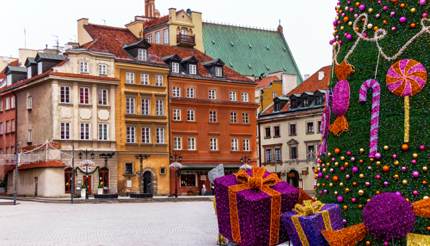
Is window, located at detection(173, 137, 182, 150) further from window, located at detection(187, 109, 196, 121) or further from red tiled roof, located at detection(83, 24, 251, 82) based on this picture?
red tiled roof, located at detection(83, 24, 251, 82)

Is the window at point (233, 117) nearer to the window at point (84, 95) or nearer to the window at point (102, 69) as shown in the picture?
the window at point (102, 69)

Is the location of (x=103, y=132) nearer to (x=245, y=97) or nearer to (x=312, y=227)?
(x=245, y=97)

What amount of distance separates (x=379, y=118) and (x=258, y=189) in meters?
1.70

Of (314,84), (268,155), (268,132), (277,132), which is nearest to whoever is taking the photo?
(314,84)

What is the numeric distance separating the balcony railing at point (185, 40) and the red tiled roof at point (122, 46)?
10.3 feet

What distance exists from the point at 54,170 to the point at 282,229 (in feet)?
147

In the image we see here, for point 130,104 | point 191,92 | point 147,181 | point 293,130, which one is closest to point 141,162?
point 147,181

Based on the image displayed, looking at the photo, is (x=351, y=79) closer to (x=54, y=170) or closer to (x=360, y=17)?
(x=360, y=17)

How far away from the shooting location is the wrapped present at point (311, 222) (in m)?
8.59

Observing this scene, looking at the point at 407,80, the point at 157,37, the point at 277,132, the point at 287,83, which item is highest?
the point at 157,37

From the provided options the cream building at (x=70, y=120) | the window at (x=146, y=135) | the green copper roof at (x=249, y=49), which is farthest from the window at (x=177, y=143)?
the green copper roof at (x=249, y=49)

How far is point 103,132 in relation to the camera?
182 feet

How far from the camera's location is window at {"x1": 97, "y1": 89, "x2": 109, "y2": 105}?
2192 inches

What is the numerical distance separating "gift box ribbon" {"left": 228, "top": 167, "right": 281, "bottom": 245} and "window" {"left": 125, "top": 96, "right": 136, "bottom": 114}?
158 ft
